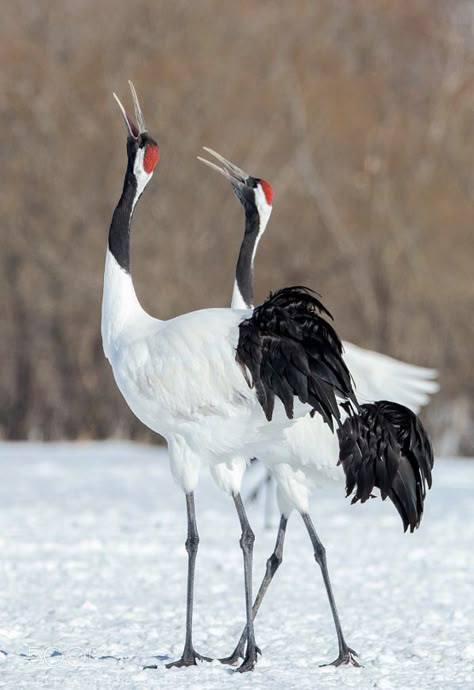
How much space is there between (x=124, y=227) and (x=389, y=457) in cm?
151

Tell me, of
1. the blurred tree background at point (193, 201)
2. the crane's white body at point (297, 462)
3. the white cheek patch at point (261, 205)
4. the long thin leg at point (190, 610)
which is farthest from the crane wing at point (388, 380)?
the blurred tree background at point (193, 201)

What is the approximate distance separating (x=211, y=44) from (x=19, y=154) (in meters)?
3.08

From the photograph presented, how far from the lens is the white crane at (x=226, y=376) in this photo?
4.74 m

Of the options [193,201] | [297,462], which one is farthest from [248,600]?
[193,201]

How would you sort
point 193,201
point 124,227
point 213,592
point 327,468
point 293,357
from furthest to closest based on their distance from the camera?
point 193,201 < point 213,592 < point 124,227 < point 327,468 < point 293,357

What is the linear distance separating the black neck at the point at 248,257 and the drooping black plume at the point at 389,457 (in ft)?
7.10

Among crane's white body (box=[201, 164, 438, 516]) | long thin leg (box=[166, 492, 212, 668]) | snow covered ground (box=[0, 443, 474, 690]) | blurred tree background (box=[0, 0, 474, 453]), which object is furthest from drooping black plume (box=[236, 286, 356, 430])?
blurred tree background (box=[0, 0, 474, 453])

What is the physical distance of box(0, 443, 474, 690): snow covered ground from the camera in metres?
4.88

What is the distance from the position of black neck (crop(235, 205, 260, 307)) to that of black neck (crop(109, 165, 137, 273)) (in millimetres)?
1773

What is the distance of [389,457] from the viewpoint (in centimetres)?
526

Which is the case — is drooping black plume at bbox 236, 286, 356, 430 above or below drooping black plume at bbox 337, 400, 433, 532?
above

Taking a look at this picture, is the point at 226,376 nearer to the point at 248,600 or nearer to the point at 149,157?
the point at 248,600

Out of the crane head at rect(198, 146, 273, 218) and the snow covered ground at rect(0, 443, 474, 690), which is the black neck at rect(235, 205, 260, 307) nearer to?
the crane head at rect(198, 146, 273, 218)

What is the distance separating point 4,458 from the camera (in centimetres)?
1427
